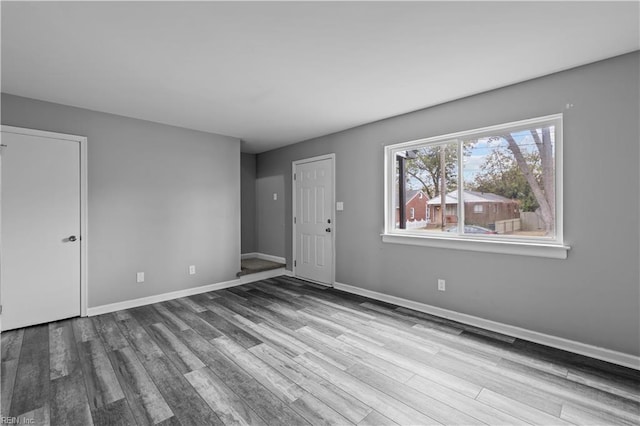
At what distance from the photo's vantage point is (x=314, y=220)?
16.5 ft

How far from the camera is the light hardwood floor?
185 cm

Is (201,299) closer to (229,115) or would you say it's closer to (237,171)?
(237,171)

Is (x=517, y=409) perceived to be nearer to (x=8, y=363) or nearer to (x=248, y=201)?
(x=8, y=363)

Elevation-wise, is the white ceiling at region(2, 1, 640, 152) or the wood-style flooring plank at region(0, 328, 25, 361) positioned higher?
the white ceiling at region(2, 1, 640, 152)

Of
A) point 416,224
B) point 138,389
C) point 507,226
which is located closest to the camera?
point 138,389

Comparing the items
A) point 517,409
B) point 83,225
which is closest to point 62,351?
point 83,225

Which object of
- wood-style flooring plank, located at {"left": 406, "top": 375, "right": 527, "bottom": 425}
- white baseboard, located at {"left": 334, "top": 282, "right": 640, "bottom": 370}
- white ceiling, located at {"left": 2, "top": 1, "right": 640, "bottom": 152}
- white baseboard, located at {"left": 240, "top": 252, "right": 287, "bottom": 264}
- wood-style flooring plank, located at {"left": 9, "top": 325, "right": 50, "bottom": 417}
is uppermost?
white ceiling, located at {"left": 2, "top": 1, "right": 640, "bottom": 152}

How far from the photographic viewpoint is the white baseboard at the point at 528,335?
2.37m

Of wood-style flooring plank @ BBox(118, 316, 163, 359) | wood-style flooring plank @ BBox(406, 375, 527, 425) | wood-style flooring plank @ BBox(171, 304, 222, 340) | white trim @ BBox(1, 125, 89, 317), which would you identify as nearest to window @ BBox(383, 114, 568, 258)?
wood-style flooring plank @ BBox(406, 375, 527, 425)

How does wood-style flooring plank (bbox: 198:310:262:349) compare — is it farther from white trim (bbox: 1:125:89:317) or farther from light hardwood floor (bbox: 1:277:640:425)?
white trim (bbox: 1:125:89:317)

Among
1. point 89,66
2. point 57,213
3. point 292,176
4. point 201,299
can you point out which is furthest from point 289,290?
point 89,66

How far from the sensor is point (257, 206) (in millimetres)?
6375

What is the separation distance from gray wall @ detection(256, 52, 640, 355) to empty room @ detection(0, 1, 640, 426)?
0.06 ft

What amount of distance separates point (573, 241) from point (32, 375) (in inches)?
178
